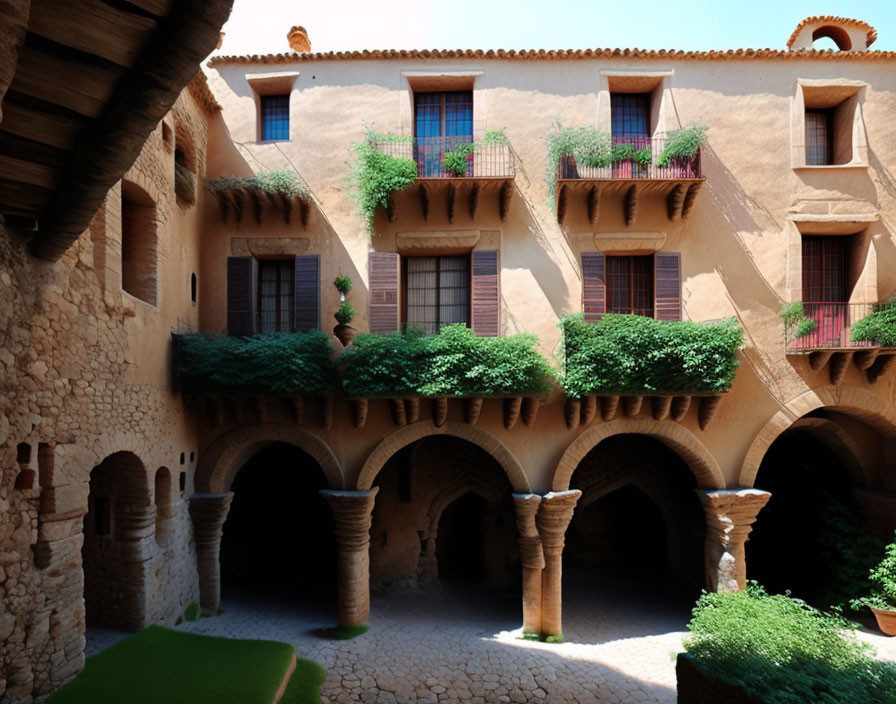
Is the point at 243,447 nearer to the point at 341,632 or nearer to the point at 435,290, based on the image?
the point at 341,632

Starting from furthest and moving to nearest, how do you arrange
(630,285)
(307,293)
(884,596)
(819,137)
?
(819,137) < (630,285) < (307,293) < (884,596)

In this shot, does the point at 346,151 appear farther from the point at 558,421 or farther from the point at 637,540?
the point at 637,540

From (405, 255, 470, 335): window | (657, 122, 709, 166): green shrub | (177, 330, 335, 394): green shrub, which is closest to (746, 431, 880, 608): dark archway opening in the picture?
(657, 122, 709, 166): green shrub

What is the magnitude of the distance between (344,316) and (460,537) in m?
7.57

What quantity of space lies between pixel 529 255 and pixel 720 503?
21.1ft

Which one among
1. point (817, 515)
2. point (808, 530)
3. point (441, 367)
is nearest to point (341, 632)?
point (441, 367)

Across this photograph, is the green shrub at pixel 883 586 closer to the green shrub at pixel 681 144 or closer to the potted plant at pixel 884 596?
the potted plant at pixel 884 596

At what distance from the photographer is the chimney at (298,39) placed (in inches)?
471

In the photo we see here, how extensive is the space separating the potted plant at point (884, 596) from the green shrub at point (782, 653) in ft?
2.97

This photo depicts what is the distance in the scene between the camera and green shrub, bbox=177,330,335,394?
9.42 meters

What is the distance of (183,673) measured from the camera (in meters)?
6.80

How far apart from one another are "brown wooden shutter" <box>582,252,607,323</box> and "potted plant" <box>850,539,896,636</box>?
25.2 ft

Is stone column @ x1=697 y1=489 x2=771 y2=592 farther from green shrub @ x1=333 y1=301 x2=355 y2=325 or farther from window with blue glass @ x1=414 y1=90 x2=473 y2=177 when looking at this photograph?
window with blue glass @ x1=414 y1=90 x2=473 y2=177

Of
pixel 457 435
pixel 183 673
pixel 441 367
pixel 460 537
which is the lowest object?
pixel 460 537
